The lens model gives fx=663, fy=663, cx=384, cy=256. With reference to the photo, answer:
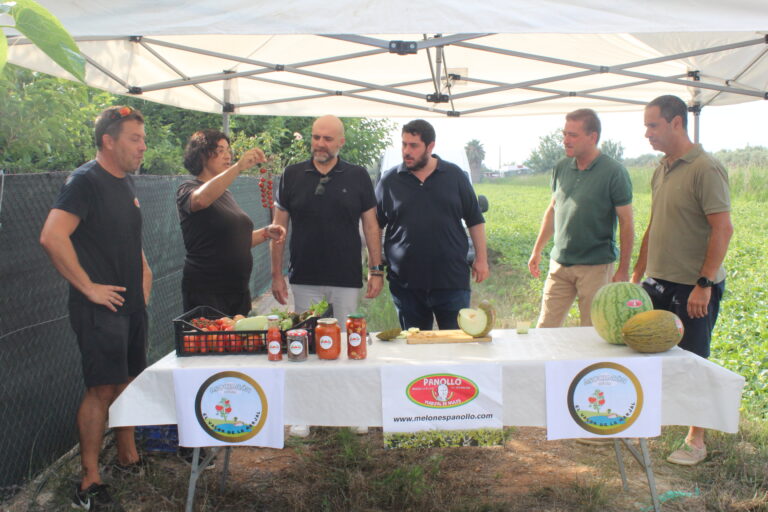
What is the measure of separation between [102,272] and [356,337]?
4.44 feet

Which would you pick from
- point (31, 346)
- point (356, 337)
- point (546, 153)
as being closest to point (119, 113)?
point (31, 346)

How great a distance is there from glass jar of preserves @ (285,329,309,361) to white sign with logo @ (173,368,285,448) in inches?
4.0

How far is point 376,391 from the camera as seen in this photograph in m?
2.93

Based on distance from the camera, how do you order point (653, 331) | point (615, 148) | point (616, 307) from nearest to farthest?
1. point (653, 331)
2. point (616, 307)
3. point (615, 148)

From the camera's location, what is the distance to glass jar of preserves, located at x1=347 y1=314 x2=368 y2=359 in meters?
2.98

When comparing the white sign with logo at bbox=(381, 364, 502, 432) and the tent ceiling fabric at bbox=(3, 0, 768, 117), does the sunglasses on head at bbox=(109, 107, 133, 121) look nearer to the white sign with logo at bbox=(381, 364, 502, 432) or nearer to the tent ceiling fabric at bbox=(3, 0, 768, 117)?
the tent ceiling fabric at bbox=(3, 0, 768, 117)

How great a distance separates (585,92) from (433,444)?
438 centimetres

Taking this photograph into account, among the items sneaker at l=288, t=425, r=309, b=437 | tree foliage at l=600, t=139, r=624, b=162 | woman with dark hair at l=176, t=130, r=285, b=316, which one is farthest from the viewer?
tree foliage at l=600, t=139, r=624, b=162

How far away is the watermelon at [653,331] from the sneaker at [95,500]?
104 inches

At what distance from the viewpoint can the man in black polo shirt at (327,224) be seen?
4.22 m

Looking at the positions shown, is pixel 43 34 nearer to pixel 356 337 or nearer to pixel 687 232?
pixel 356 337

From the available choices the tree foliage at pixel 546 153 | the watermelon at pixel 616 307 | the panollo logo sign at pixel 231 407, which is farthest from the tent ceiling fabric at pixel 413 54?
the tree foliage at pixel 546 153

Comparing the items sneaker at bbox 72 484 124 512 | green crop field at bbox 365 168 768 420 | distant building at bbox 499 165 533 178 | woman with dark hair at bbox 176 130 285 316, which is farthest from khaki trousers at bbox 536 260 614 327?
distant building at bbox 499 165 533 178

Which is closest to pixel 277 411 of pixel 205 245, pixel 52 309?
pixel 205 245
